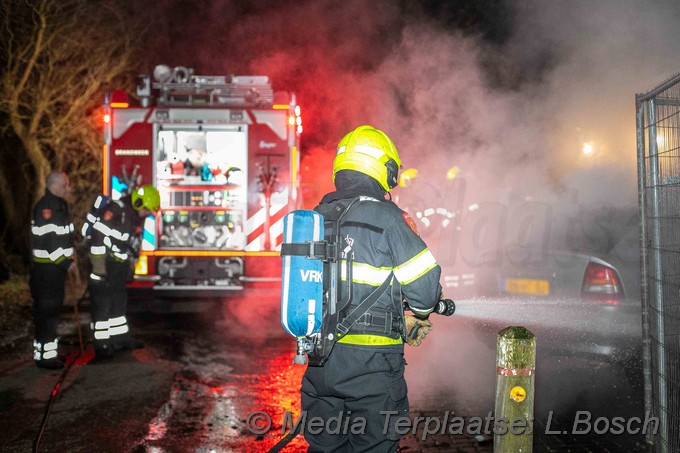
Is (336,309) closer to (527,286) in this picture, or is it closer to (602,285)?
(602,285)

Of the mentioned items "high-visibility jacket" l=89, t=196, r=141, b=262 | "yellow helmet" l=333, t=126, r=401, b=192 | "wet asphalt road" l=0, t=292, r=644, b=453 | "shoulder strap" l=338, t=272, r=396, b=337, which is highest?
"yellow helmet" l=333, t=126, r=401, b=192

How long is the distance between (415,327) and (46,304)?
15.1ft

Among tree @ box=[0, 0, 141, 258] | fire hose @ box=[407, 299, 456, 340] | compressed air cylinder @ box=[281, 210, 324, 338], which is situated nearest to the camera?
compressed air cylinder @ box=[281, 210, 324, 338]

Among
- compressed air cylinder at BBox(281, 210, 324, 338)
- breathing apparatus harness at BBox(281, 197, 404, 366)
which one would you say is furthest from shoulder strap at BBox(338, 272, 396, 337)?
compressed air cylinder at BBox(281, 210, 324, 338)

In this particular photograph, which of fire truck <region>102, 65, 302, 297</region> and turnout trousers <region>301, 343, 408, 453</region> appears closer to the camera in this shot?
turnout trousers <region>301, 343, 408, 453</region>

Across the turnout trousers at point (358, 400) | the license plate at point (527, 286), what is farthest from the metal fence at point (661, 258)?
the license plate at point (527, 286)

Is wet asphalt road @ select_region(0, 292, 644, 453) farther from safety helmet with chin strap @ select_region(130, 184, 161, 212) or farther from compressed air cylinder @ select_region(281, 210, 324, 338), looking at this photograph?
compressed air cylinder @ select_region(281, 210, 324, 338)

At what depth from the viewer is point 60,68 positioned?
13.8 m

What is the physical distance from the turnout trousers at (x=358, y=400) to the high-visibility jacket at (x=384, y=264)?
8 cm

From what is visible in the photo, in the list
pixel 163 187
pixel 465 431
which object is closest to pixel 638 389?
pixel 465 431

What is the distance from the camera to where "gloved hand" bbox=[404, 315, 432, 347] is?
10.8 feet

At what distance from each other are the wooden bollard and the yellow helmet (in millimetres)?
1073

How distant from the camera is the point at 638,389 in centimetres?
560

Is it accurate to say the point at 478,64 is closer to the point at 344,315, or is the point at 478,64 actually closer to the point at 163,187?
the point at 163,187
